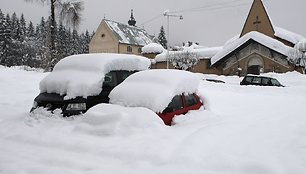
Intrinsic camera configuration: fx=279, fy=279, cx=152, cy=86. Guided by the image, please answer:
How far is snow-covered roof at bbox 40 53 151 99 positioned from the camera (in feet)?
23.3

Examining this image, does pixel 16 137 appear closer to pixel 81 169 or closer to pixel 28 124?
pixel 28 124

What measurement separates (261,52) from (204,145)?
28.3 meters

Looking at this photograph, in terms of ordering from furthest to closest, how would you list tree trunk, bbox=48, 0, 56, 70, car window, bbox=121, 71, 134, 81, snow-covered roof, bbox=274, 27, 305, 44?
1. snow-covered roof, bbox=274, 27, 305, 44
2. tree trunk, bbox=48, 0, 56, 70
3. car window, bbox=121, 71, 134, 81

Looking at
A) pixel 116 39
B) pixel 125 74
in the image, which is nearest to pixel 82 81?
pixel 125 74

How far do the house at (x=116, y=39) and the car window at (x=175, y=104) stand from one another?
154 feet

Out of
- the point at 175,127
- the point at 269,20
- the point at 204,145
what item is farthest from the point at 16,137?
the point at 269,20

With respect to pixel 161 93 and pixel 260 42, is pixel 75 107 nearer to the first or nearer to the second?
pixel 161 93

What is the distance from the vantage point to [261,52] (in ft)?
101

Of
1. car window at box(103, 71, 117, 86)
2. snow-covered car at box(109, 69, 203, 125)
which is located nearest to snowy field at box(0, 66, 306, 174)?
snow-covered car at box(109, 69, 203, 125)

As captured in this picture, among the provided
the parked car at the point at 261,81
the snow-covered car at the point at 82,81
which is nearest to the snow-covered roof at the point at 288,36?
the parked car at the point at 261,81

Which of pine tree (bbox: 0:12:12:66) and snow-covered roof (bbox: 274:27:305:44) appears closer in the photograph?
snow-covered roof (bbox: 274:27:305:44)

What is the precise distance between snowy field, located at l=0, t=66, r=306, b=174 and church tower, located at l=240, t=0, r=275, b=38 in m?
30.1

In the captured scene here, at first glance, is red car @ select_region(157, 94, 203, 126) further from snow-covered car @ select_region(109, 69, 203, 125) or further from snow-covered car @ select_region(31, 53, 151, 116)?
snow-covered car @ select_region(31, 53, 151, 116)

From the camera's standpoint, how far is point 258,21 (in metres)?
35.6
